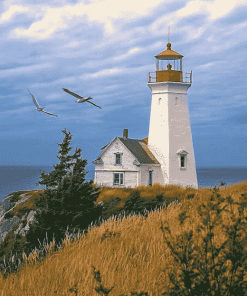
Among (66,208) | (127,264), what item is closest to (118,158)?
(66,208)

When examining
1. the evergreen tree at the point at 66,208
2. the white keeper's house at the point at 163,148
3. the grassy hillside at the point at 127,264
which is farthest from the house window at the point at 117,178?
the grassy hillside at the point at 127,264

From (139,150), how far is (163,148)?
7.47ft

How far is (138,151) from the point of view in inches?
1270

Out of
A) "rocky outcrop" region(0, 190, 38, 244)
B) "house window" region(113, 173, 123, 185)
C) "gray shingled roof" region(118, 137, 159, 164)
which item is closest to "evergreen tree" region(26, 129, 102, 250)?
"rocky outcrop" region(0, 190, 38, 244)

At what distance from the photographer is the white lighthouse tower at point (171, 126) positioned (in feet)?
102

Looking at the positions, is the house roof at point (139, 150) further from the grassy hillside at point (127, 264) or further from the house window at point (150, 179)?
the grassy hillside at point (127, 264)

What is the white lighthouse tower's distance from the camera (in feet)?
102

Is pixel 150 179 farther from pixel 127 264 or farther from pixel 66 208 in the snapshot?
pixel 127 264

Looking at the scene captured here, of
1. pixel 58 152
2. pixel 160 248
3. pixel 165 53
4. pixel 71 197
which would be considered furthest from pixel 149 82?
pixel 160 248

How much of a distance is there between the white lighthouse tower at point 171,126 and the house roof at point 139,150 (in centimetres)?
59

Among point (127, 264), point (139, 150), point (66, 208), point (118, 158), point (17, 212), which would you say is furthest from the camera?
point (118, 158)

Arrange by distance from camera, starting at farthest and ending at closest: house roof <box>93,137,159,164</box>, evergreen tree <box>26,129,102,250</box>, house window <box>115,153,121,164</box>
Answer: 1. house window <box>115,153,121,164</box>
2. house roof <box>93,137,159,164</box>
3. evergreen tree <box>26,129,102,250</box>

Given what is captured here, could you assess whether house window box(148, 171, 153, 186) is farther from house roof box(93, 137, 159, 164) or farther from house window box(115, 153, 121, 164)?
house window box(115, 153, 121, 164)

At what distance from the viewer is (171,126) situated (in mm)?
31094
